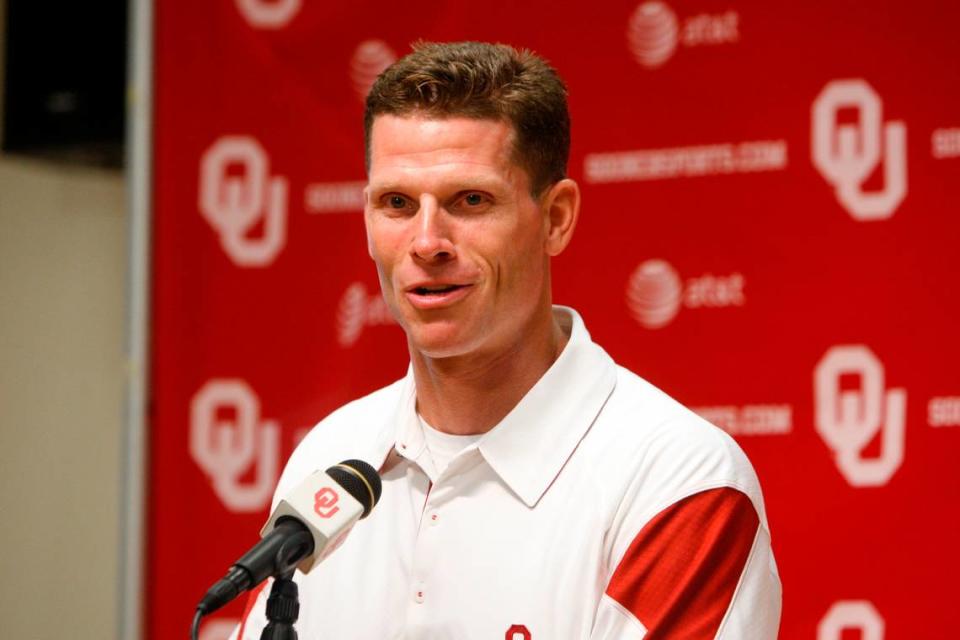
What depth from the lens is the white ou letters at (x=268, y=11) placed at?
12.5 feet

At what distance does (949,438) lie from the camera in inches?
120

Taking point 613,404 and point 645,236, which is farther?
point 645,236

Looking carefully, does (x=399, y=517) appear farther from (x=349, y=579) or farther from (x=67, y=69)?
(x=67, y=69)

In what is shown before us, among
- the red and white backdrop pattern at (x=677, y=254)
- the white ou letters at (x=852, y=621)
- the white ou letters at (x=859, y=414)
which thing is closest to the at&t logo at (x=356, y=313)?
the red and white backdrop pattern at (x=677, y=254)

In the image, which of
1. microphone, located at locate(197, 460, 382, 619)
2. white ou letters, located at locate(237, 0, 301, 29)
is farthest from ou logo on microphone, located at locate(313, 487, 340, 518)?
white ou letters, located at locate(237, 0, 301, 29)

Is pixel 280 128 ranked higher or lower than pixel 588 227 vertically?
higher

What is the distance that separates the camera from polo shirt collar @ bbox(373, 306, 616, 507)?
193cm

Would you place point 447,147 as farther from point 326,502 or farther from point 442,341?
point 326,502

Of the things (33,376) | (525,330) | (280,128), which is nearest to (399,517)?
(525,330)

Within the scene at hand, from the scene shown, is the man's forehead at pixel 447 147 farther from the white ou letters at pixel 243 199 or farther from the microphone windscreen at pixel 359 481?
the white ou letters at pixel 243 199

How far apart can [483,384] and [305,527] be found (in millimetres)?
544

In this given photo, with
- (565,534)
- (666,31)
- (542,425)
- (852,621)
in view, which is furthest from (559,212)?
(852,621)

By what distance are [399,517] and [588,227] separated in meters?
1.59

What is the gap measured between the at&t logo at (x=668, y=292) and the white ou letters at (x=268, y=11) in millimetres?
1314
